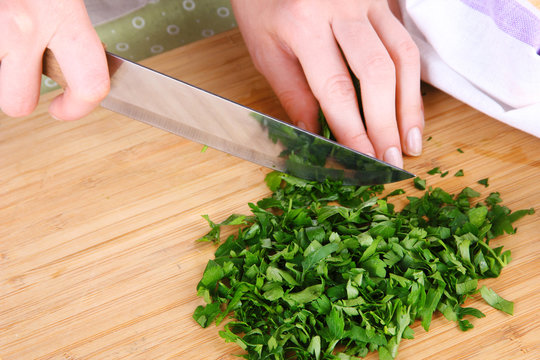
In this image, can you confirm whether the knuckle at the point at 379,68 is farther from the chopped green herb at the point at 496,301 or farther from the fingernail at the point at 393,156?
the chopped green herb at the point at 496,301

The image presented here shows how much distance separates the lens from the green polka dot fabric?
1.96 m

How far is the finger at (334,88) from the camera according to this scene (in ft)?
4.40

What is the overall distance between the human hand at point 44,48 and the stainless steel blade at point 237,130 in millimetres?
80

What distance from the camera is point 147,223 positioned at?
1.32 m

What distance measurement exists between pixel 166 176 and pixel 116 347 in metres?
0.47

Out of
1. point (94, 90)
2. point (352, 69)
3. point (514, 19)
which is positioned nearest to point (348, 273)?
point (352, 69)

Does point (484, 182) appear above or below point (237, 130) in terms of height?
below

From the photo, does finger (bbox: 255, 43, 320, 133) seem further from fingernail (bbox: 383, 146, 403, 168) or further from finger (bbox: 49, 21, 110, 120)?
finger (bbox: 49, 21, 110, 120)

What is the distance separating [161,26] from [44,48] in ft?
3.07

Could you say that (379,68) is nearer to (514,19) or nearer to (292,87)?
(292,87)

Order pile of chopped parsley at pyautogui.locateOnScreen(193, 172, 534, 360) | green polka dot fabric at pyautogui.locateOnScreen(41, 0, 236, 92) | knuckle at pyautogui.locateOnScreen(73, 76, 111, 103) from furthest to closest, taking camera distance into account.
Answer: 1. green polka dot fabric at pyautogui.locateOnScreen(41, 0, 236, 92)
2. knuckle at pyautogui.locateOnScreen(73, 76, 111, 103)
3. pile of chopped parsley at pyautogui.locateOnScreen(193, 172, 534, 360)

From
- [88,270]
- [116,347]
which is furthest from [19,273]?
[116,347]

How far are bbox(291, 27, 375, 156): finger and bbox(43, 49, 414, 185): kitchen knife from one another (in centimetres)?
8

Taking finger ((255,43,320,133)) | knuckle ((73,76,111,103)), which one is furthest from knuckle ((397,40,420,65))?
knuckle ((73,76,111,103))
